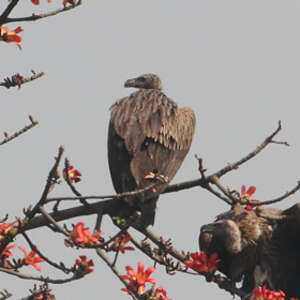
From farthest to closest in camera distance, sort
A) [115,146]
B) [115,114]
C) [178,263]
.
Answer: [115,114] → [115,146] → [178,263]

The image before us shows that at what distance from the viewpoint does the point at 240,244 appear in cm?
532

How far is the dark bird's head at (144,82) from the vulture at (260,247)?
507 cm

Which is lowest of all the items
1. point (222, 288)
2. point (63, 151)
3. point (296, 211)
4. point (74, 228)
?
point (222, 288)

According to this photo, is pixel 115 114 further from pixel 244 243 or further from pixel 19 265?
pixel 19 265

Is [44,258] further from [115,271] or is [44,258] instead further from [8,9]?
[8,9]

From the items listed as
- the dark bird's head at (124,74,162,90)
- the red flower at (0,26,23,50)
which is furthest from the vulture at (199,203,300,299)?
the dark bird's head at (124,74,162,90)

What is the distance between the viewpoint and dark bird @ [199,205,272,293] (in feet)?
17.2

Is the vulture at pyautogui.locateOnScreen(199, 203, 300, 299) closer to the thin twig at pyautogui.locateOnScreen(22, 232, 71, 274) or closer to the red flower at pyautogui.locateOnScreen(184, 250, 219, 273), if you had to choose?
the red flower at pyautogui.locateOnScreen(184, 250, 219, 273)

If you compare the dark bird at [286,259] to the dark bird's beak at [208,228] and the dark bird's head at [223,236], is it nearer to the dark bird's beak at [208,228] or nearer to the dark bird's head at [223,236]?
the dark bird's head at [223,236]

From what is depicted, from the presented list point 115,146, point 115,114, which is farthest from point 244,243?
point 115,114

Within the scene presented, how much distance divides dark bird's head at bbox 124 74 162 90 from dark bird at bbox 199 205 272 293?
16.5ft

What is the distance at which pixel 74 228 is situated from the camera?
387cm

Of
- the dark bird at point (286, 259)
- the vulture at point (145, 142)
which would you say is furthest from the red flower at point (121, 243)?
the dark bird at point (286, 259)

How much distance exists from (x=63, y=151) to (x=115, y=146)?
343 cm
